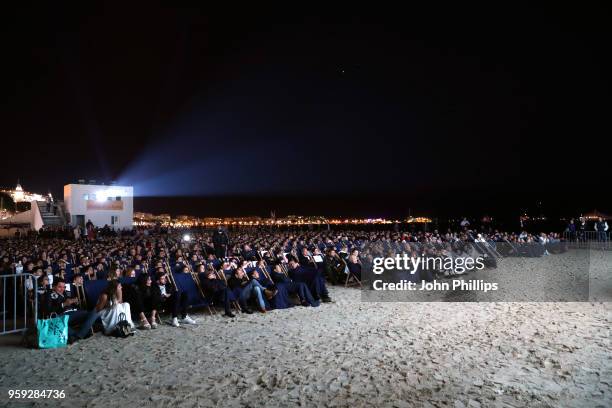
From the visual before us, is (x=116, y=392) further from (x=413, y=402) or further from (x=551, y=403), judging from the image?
(x=551, y=403)

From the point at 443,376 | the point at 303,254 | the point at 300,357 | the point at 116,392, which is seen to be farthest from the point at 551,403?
the point at 303,254

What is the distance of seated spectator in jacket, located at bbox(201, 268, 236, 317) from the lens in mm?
7984

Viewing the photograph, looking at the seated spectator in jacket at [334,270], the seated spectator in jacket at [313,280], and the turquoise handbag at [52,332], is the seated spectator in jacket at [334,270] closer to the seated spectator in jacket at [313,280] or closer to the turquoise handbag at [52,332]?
the seated spectator in jacket at [313,280]

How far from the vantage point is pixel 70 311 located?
673 cm

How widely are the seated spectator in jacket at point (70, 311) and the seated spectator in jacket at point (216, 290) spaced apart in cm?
227

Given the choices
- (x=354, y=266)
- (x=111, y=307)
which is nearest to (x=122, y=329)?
(x=111, y=307)

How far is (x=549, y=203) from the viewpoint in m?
68.8

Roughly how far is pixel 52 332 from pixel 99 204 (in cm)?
3829

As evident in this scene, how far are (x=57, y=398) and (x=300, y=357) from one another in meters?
2.83

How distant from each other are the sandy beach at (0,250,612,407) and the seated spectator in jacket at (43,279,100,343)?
30cm

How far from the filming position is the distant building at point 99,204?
125ft

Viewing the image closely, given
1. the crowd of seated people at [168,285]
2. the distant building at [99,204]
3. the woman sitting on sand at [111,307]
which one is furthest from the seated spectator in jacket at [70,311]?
the distant building at [99,204]

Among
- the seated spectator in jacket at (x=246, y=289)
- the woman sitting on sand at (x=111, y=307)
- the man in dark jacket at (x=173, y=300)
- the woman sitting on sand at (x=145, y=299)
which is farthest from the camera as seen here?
the seated spectator in jacket at (x=246, y=289)

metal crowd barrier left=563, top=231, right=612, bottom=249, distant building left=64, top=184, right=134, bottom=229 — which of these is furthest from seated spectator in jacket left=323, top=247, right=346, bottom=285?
distant building left=64, top=184, right=134, bottom=229
